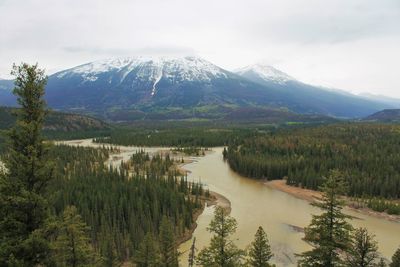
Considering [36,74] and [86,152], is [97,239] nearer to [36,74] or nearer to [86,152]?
[36,74]

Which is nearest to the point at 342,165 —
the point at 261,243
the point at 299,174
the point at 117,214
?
the point at 299,174

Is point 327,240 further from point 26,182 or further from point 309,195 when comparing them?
point 309,195

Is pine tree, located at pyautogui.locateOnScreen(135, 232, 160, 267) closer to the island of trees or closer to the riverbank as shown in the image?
the island of trees

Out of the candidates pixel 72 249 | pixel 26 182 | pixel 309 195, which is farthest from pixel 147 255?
pixel 309 195

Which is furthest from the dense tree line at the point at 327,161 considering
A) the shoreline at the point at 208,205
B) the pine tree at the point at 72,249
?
the pine tree at the point at 72,249

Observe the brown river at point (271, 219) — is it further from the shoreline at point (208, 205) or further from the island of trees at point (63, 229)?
the island of trees at point (63, 229)

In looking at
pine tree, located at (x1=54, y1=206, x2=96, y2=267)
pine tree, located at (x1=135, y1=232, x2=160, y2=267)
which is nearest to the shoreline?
pine tree, located at (x1=135, y1=232, x2=160, y2=267)
